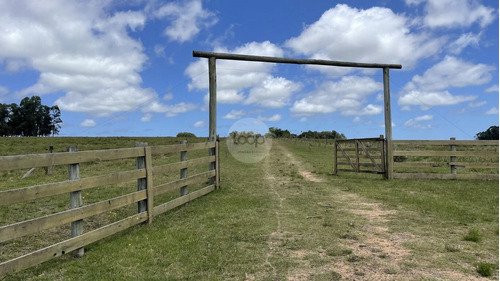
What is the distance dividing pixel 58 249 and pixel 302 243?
11.6 feet

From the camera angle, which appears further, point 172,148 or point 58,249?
point 172,148

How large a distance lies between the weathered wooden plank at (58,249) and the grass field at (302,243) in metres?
0.12

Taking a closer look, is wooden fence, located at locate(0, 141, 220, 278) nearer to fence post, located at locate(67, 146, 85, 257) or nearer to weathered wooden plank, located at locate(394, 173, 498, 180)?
fence post, located at locate(67, 146, 85, 257)

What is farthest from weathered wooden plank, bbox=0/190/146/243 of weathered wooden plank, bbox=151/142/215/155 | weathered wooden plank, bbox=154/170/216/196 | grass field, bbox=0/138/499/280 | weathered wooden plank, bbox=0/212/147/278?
weathered wooden plank, bbox=151/142/215/155

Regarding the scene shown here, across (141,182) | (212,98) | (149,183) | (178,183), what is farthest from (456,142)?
(141,182)

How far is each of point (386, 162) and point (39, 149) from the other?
30464 mm

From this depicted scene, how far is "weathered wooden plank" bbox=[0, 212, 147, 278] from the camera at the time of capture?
12.7 ft

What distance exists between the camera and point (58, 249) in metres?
4.46

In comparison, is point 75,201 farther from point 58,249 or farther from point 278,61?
point 278,61

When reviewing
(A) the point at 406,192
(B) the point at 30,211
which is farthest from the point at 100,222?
(A) the point at 406,192

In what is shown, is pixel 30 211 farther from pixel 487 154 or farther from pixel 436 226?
pixel 487 154

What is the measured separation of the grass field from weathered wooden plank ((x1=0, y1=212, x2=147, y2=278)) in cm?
12

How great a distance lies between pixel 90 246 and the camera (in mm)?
5191

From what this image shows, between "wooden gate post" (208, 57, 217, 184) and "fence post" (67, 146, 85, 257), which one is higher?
"wooden gate post" (208, 57, 217, 184)
